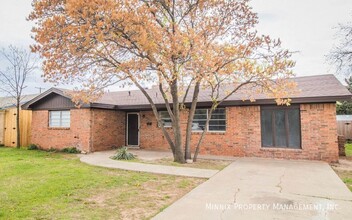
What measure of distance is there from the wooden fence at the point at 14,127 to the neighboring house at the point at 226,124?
97cm

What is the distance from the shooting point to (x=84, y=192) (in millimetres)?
5566

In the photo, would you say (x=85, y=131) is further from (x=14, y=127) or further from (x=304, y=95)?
(x=304, y=95)

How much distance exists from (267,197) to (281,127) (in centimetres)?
641

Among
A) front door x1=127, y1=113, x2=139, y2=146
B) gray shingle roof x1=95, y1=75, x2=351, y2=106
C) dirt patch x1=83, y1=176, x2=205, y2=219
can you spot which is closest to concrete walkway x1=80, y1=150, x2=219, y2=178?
dirt patch x1=83, y1=176, x2=205, y2=219

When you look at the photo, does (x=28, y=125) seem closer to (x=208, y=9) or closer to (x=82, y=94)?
(x=82, y=94)

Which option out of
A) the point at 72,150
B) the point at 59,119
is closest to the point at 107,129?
the point at 72,150

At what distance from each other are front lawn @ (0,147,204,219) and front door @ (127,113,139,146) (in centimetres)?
660

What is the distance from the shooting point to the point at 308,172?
24.9ft

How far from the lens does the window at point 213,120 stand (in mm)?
11977

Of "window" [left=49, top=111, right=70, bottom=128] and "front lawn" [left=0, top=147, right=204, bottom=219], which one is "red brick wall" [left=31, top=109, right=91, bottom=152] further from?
"front lawn" [left=0, top=147, right=204, bottom=219]

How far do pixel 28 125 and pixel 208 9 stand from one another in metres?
13.1

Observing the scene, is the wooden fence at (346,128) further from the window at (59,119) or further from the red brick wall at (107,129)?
the window at (59,119)

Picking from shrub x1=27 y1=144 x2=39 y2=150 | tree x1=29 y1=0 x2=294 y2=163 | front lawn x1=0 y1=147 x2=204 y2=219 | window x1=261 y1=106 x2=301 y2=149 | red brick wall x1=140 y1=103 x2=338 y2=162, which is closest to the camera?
front lawn x1=0 y1=147 x2=204 y2=219

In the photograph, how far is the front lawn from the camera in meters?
4.28
